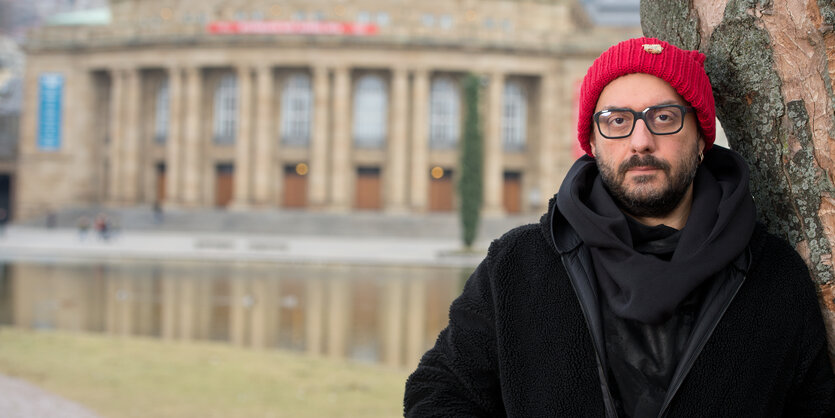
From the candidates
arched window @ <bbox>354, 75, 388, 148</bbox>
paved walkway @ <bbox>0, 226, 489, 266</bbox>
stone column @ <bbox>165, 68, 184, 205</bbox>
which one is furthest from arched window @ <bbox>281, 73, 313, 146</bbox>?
paved walkway @ <bbox>0, 226, 489, 266</bbox>

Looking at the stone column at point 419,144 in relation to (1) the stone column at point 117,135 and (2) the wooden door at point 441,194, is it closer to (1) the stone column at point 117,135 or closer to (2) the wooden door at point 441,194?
(2) the wooden door at point 441,194

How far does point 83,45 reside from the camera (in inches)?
2030

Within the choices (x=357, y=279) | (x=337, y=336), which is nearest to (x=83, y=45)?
(x=357, y=279)

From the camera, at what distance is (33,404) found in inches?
308

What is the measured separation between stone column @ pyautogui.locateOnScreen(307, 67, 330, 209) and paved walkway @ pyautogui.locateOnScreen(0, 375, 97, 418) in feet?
130

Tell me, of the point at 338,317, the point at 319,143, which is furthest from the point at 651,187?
the point at 319,143

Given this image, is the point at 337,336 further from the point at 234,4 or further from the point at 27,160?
the point at 27,160

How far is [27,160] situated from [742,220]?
189 ft

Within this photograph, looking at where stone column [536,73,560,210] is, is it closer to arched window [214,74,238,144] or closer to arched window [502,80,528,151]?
arched window [502,80,528,151]

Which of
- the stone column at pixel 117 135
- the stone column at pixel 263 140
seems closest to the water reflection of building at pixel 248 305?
the stone column at pixel 263 140

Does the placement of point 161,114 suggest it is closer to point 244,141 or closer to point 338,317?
point 244,141

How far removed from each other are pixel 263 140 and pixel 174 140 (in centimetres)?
596

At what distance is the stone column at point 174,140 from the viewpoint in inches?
1949

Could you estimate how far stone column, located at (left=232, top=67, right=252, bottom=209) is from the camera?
48.4 meters
